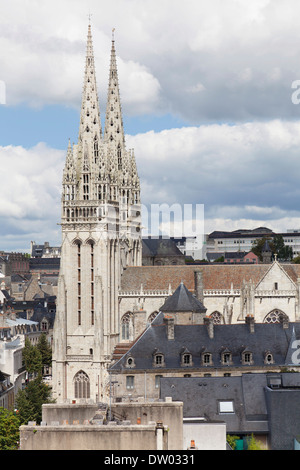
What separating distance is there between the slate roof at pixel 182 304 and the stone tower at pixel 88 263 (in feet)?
47.4

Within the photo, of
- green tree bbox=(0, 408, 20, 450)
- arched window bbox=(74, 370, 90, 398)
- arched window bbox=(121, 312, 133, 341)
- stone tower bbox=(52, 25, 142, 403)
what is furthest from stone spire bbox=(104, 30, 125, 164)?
green tree bbox=(0, 408, 20, 450)

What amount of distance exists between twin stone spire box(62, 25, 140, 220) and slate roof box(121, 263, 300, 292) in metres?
8.73

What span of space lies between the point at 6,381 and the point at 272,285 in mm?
29212

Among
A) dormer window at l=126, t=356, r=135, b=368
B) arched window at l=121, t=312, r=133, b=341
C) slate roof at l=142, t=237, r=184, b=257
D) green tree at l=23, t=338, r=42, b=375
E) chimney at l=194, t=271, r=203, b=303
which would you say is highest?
slate roof at l=142, t=237, r=184, b=257

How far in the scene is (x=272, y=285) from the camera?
9312cm

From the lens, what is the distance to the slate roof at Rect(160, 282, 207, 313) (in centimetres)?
7962

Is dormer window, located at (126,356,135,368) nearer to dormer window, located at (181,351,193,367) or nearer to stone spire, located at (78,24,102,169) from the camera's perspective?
dormer window, located at (181,351,193,367)

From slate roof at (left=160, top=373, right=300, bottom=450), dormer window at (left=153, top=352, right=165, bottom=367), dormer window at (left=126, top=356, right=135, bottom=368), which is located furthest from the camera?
dormer window at (left=153, top=352, right=165, bottom=367)

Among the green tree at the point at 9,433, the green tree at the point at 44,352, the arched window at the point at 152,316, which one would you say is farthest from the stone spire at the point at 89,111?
the green tree at the point at 9,433

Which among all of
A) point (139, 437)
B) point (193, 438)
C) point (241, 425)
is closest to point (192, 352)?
point (241, 425)

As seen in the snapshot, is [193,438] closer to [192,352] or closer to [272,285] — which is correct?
[192,352]

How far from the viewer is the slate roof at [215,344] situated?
66.2 m
